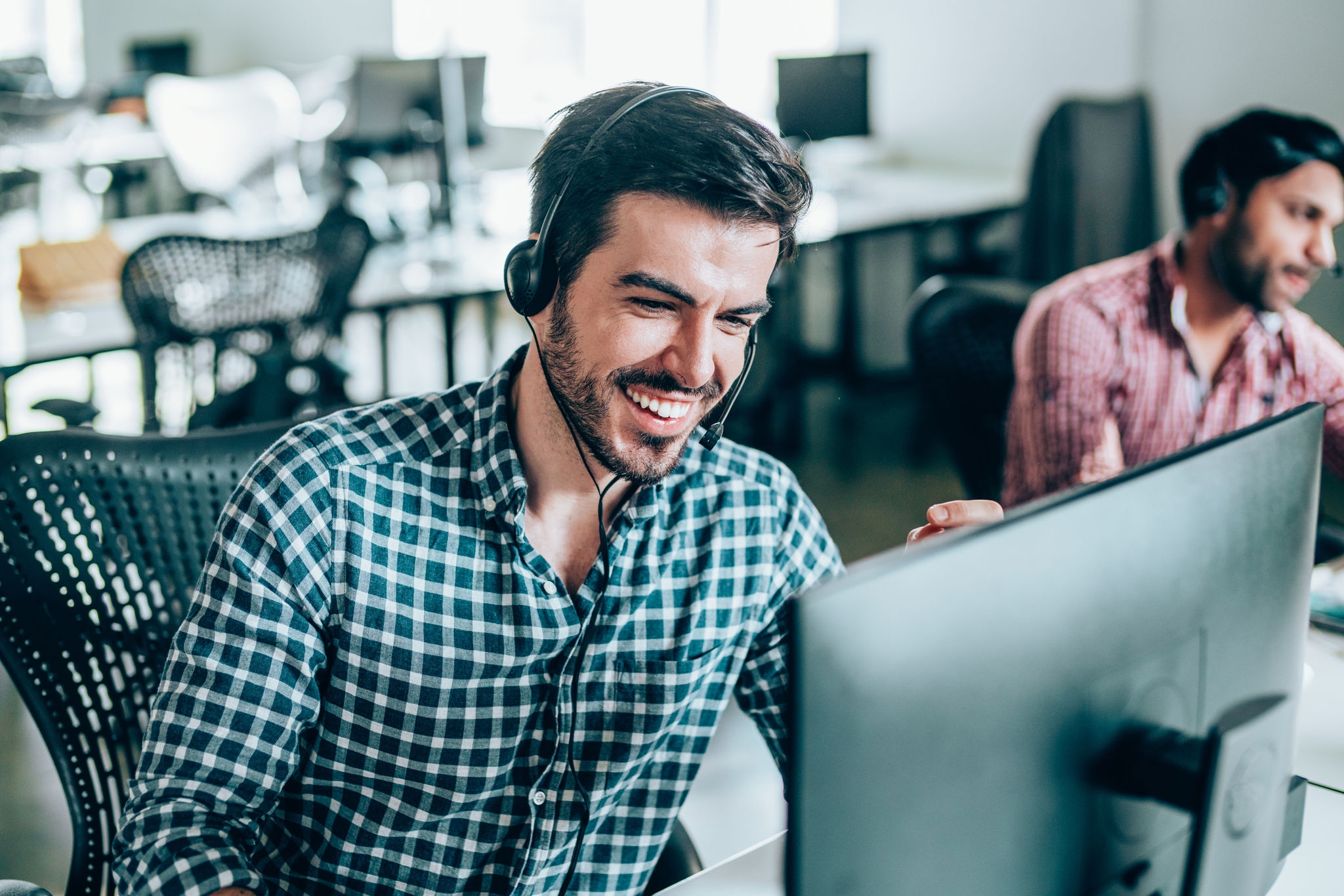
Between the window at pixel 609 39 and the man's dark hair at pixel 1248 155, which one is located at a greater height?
the window at pixel 609 39

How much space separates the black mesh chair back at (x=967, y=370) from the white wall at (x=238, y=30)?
21.7ft

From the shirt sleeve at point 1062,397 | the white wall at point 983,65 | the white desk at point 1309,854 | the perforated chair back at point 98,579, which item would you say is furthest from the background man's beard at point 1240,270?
the white wall at point 983,65

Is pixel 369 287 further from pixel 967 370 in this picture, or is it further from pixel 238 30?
pixel 238 30

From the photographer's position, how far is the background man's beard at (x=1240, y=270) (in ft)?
5.76

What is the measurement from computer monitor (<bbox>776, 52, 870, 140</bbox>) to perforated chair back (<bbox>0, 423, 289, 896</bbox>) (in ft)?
11.8

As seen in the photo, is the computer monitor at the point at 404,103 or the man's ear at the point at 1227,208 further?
the computer monitor at the point at 404,103

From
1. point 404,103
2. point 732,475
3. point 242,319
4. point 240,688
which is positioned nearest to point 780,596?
point 732,475

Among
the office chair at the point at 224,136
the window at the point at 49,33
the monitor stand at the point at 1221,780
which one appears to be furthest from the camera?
the window at the point at 49,33

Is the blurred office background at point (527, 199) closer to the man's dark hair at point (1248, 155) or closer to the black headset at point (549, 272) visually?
the black headset at point (549, 272)

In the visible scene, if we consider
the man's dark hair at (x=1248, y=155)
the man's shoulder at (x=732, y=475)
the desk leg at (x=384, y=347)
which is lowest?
the desk leg at (x=384, y=347)

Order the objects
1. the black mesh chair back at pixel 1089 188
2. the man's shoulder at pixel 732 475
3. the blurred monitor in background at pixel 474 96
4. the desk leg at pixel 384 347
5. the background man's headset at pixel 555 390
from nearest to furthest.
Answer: the background man's headset at pixel 555 390, the man's shoulder at pixel 732 475, the desk leg at pixel 384 347, the black mesh chair back at pixel 1089 188, the blurred monitor in background at pixel 474 96

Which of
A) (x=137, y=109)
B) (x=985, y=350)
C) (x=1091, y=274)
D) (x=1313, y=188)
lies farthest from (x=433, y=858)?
(x=137, y=109)

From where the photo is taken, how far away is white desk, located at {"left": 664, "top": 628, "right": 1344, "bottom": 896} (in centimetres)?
92

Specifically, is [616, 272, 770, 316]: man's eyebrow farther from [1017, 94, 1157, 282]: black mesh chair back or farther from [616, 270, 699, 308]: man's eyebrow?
[1017, 94, 1157, 282]: black mesh chair back
